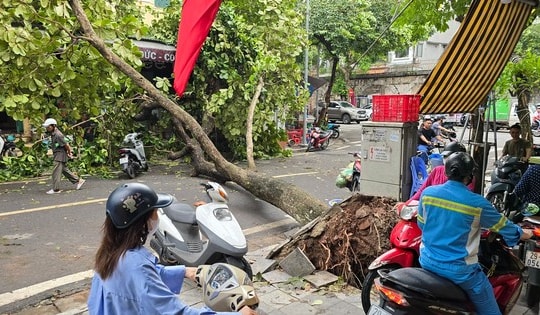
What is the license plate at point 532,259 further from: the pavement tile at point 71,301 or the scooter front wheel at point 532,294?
the pavement tile at point 71,301

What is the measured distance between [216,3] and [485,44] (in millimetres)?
4180

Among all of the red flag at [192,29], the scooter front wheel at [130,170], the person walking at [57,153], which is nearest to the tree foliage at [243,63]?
the scooter front wheel at [130,170]

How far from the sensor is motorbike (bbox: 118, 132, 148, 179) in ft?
32.2

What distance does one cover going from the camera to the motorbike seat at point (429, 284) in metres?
2.69

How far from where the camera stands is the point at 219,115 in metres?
12.1

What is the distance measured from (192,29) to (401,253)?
2.99m

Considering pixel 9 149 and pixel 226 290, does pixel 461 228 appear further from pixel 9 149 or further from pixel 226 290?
pixel 9 149

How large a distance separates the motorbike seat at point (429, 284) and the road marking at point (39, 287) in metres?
3.40

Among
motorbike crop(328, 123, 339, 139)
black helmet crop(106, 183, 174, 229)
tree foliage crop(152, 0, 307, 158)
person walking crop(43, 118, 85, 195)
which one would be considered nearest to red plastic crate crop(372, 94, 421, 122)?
black helmet crop(106, 183, 174, 229)

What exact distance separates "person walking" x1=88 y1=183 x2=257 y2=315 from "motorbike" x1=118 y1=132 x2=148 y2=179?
8323 mm

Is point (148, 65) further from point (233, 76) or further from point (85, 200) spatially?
point (85, 200)

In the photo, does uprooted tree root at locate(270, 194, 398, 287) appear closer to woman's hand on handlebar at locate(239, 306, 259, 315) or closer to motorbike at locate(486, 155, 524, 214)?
motorbike at locate(486, 155, 524, 214)

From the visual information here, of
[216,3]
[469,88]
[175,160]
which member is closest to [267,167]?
[175,160]

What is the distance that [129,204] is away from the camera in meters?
1.82
